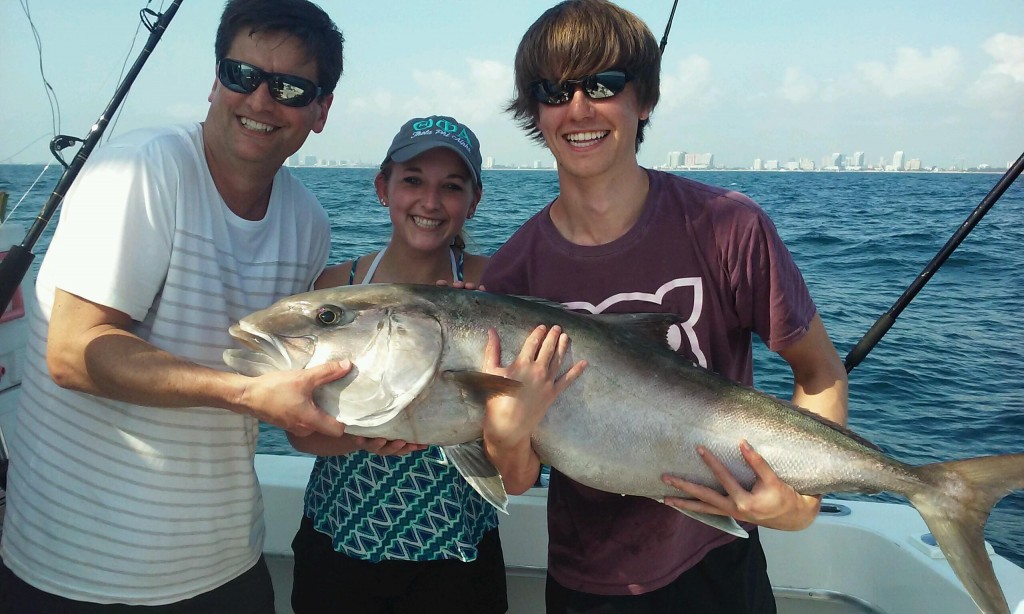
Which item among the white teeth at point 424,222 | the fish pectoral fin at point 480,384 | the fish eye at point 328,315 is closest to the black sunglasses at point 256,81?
the white teeth at point 424,222

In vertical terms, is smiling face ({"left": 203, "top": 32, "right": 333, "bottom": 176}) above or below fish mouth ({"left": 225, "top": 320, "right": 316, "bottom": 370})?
above

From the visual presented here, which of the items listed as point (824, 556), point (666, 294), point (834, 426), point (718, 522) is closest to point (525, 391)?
point (666, 294)

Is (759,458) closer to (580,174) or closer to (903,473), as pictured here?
(903,473)

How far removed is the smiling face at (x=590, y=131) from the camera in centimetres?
232

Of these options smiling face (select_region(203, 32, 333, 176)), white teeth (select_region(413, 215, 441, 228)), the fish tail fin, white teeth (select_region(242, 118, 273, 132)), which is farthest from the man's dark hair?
the fish tail fin

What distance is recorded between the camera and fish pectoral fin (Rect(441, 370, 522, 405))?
2072 mm

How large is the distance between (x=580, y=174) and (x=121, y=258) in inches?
57.3

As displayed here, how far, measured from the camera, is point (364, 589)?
2652 mm

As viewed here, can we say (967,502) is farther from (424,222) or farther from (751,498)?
(424,222)

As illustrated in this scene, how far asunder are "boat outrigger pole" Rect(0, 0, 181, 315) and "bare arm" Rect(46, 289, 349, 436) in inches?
48.4

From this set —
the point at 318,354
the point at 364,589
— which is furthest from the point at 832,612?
the point at 318,354

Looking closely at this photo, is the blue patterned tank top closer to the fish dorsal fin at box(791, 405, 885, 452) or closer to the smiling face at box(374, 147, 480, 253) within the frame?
the smiling face at box(374, 147, 480, 253)

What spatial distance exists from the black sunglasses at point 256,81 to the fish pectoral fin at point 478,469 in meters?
1.34

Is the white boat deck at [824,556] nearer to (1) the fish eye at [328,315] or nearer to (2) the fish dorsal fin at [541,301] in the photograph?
(2) the fish dorsal fin at [541,301]
